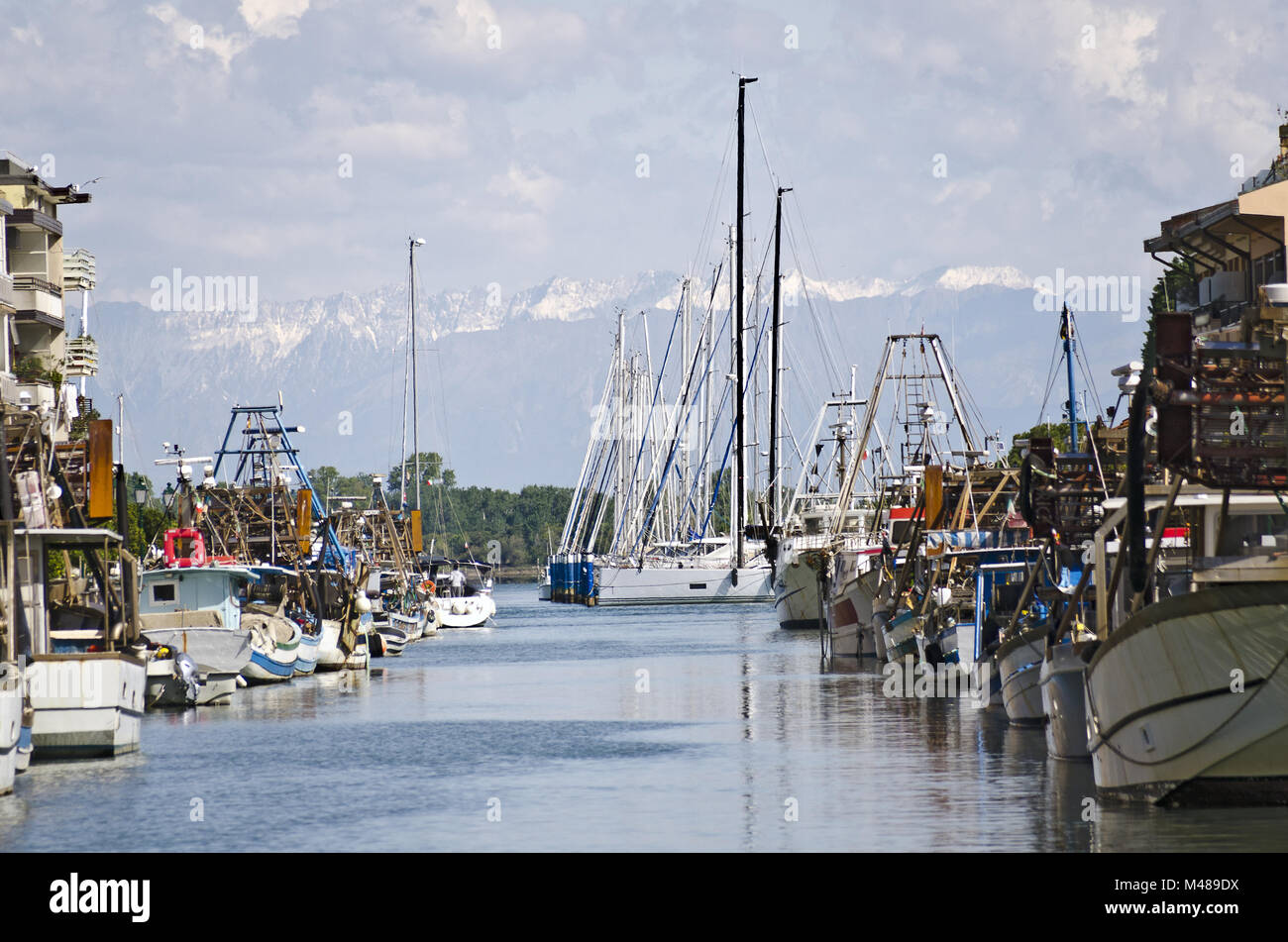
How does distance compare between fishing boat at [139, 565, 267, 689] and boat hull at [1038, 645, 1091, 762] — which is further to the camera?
fishing boat at [139, 565, 267, 689]

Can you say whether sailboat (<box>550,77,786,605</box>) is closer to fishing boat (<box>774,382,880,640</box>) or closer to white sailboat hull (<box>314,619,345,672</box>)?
fishing boat (<box>774,382,880,640</box>)

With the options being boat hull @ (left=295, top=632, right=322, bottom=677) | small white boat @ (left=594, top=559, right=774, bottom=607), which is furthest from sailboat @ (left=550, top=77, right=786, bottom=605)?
boat hull @ (left=295, top=632, right=322, bottom=677)

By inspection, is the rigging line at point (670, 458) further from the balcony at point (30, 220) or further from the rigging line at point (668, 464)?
the balcony at point (30, 220)

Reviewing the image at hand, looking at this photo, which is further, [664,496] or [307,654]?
[664,496]

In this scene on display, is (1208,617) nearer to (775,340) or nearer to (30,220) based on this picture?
(30,220)

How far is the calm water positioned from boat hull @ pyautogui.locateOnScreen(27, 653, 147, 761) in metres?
0.47

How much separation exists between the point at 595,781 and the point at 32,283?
1518 inches

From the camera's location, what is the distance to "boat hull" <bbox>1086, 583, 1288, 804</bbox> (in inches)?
1046

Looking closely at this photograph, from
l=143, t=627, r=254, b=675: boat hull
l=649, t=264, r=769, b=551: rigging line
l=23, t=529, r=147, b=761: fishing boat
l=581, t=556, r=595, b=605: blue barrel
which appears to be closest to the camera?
l=23, t=529, r=147, b=761: fishing boat

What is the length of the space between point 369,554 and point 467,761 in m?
77.3

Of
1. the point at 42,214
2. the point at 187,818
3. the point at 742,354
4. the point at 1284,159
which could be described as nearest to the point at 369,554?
the point at 742,354

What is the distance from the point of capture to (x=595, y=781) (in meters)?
38.9

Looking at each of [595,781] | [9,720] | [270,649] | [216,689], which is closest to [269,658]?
[270,649]
